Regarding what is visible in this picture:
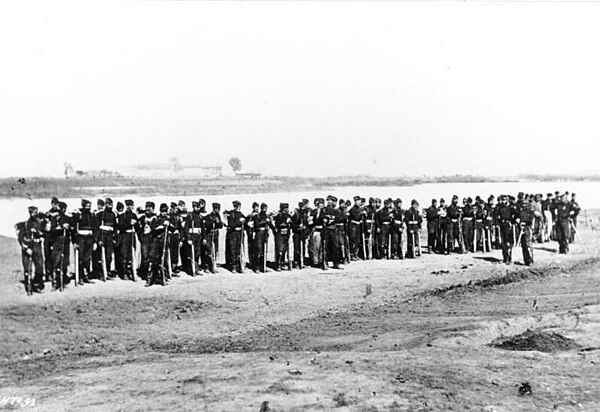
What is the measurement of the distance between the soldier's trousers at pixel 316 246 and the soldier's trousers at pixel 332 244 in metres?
0.14

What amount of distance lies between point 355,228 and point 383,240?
41.3 inches

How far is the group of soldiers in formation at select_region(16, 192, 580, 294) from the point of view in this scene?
1234cm

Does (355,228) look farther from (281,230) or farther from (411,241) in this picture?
(281,230)

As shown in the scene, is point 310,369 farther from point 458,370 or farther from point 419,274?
point 419,274

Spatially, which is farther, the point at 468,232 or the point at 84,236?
the point at 468,232

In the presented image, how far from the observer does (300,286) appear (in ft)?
43.9

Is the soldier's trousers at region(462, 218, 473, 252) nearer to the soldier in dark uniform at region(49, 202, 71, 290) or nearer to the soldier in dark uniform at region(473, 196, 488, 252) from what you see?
the soldier in dark uniform at region(473, 196, 488, 252)

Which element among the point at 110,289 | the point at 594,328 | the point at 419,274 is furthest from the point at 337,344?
the point at 419,274

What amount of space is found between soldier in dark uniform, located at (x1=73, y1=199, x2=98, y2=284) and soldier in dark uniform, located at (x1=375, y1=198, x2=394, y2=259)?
792 cm

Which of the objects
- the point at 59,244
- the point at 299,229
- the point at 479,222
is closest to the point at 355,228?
the point at 299,229

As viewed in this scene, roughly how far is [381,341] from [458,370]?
1857 mm

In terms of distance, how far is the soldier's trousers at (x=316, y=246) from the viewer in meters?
15.6

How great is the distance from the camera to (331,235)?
1568cm

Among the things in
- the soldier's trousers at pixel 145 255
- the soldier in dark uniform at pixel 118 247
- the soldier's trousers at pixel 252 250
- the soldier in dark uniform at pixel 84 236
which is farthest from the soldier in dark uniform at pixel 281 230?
the soldier in dark uniform at pixel 84 236
